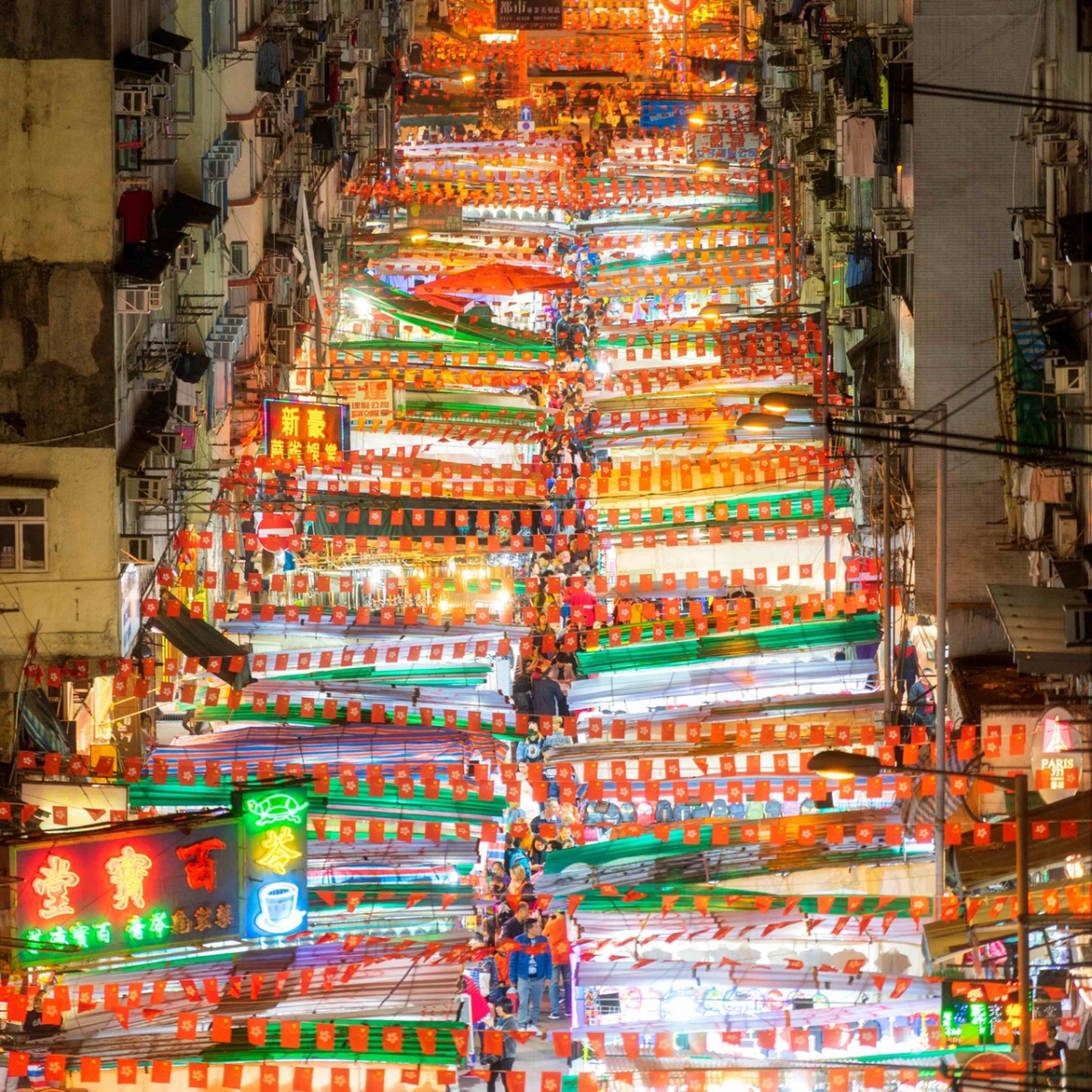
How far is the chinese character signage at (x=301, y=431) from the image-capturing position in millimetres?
30406

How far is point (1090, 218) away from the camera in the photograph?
1795cm

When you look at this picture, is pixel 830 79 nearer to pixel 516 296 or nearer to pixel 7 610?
pixel 516 296

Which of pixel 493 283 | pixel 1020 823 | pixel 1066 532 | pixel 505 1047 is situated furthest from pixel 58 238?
pixel 493 283

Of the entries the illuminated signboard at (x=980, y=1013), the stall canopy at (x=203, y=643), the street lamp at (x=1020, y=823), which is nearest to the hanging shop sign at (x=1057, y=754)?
the illuminated signboard at (x=980, y=1013)

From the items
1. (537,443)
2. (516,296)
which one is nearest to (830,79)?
(537,443)

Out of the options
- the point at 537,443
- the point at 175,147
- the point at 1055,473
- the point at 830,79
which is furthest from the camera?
the point at 537,443

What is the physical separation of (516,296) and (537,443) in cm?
923

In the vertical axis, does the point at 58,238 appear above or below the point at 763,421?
above

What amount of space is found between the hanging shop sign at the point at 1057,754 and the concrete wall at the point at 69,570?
1164 cm

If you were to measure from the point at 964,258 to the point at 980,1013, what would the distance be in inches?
455

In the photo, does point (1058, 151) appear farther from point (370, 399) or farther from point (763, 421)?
point (370, 399)

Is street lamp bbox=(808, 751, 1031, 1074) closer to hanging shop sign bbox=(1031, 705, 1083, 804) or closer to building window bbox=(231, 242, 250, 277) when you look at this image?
hanging shop sign bbox=(1031, 705, 1083, 804)

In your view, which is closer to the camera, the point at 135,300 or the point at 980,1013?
the point at 980,1013

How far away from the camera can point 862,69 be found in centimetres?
2889
